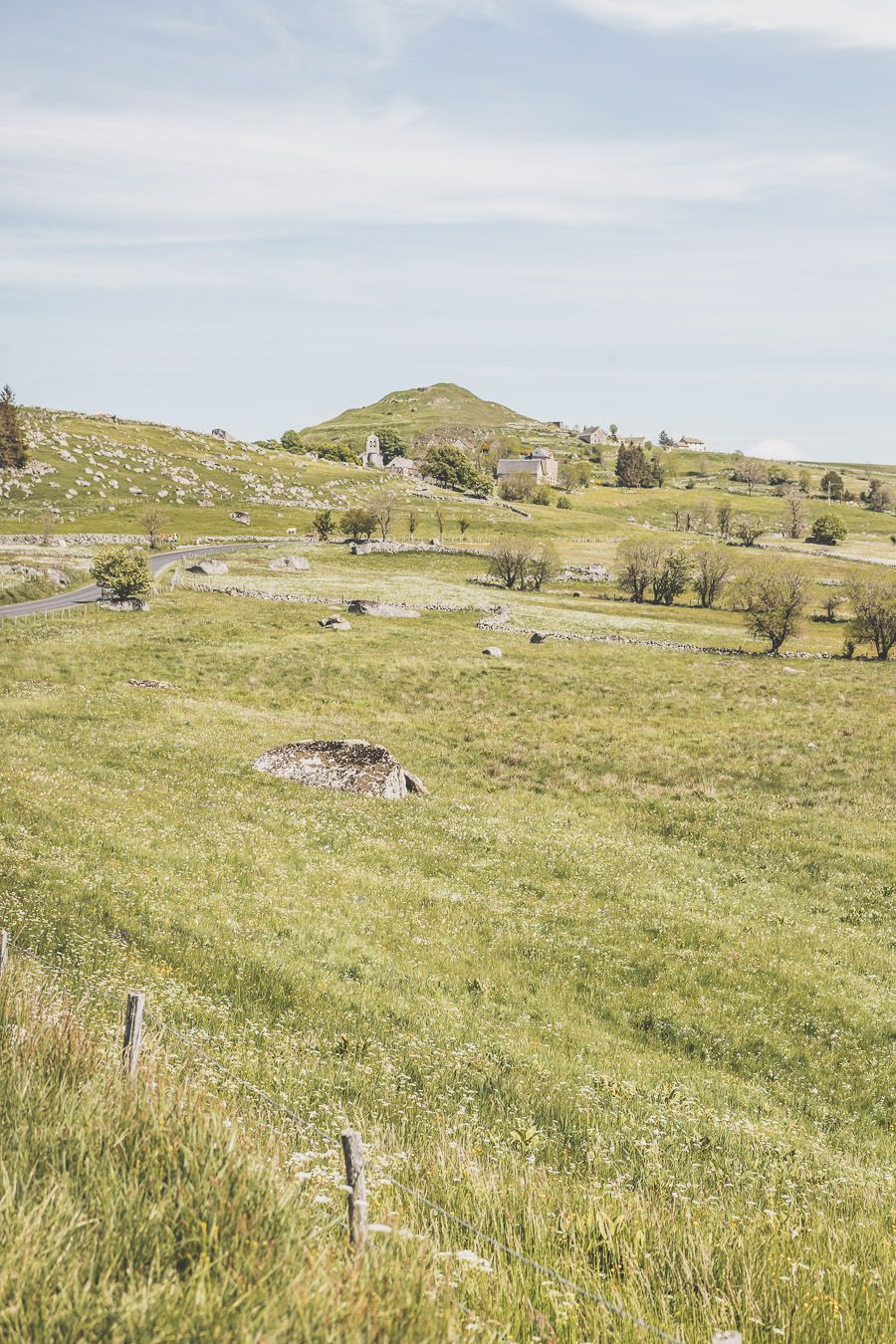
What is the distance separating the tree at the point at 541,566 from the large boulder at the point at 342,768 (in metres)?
81.8

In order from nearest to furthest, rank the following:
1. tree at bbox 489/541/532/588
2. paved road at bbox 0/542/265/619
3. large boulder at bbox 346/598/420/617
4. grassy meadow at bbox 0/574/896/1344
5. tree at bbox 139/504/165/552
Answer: grassy meadow at bbox 0/574/896/1344 → paved road at bbox 0/542/265/619 → large boulder at bbox 346/598/420/617 → tree at bbox 489/541/532/588 → tree at bbox 139/504/165/552

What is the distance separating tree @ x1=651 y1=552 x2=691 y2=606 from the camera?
108375 mm

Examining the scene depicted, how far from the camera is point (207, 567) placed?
98125 mm

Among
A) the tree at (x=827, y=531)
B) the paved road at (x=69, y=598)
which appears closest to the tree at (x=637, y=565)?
the paved road at (x=69, y=598)

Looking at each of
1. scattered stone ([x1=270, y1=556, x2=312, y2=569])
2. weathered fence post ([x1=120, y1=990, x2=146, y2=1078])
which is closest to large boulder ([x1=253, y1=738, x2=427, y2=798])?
weathered fence post ([x1=120, y1=990, x2=146, y2=1078])

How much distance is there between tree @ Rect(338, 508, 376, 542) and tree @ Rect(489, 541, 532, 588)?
1459 inches

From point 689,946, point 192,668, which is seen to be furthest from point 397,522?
point 689,946

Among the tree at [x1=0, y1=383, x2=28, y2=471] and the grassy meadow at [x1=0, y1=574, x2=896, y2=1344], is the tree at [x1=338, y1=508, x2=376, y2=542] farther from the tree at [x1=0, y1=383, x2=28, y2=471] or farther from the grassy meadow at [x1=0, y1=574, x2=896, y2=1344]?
the grassy meadow at [x1=0, y1=574, x2=896, y2=1344]

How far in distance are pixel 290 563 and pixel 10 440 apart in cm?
8639

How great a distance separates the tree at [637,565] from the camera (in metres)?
108

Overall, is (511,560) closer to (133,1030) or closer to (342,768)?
(342,768)

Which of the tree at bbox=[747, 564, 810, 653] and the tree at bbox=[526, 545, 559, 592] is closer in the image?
the tree at bbox=[747, 564, 810, 653]

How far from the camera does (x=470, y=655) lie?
62531 millimetres

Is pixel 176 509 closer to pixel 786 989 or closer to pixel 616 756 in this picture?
pixel 616 756
